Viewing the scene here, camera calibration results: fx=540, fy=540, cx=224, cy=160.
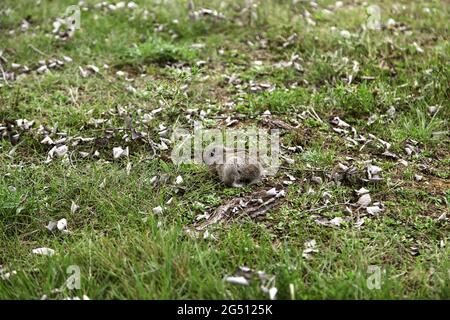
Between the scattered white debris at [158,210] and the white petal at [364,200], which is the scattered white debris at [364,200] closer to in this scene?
the white petal at [364,200]

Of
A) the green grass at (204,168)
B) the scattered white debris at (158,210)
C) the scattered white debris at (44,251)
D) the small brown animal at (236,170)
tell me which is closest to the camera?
the green grass at (204,168)

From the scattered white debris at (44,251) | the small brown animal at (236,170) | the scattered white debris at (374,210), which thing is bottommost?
the scattered white debris at (44,251)

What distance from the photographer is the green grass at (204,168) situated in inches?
121

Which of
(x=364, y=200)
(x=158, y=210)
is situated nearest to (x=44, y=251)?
(x=158, y=210)

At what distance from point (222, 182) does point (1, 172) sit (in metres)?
1.68

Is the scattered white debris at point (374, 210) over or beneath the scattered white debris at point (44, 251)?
over

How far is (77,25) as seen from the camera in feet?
20.9

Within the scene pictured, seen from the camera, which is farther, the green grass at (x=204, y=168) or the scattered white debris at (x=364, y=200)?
the scattered white debris at (x=364, y=200)

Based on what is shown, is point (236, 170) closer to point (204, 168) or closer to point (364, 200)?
point (204, 168)

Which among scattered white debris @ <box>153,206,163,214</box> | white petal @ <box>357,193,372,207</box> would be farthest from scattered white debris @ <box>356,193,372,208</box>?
scattered white debris @ <box>153,206,163,214</box>

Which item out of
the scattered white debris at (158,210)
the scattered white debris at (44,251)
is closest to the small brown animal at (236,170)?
the scattered white debris at (158,210)

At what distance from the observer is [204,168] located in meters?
4.06

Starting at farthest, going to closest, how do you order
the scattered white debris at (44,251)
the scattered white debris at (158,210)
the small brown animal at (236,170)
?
the small brown animal at (236,170), the scattered white debris at (158,210), the scattered white debris at (44,251)

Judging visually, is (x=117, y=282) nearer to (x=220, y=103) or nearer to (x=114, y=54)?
(x=220, y=103)
